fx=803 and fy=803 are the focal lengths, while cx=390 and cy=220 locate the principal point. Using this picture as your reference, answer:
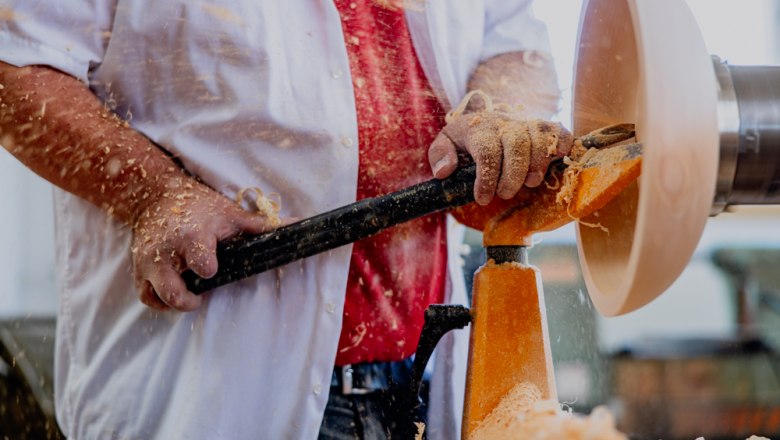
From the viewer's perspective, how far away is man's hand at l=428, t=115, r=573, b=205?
37.7 inches

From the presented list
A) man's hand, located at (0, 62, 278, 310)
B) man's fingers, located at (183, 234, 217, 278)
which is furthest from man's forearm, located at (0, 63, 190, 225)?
man's fingers, located at (183, 234, 217, 278)

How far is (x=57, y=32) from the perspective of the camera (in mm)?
1125

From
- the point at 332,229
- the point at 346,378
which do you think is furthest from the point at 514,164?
the point at 346,378

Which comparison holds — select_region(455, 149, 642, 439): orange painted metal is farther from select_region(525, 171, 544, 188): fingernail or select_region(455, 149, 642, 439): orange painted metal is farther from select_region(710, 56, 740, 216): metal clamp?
select_region(710, 56, 740, 216): metal clamp

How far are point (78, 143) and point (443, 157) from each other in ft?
1.65

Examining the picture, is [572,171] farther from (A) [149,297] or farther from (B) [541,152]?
(A) [149,297]

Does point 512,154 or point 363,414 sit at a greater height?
point 512,154

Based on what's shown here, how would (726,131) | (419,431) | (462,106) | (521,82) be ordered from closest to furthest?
1. (726,131)
2. (419,431)
3. (462,106)
4. (521,82)

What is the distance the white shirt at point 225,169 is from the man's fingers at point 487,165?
247 millimetres

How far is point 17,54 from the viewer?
110 centimetres

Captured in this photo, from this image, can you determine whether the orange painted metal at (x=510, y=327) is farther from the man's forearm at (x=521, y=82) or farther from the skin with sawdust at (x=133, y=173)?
the man's forearm at (x=521, y=82)

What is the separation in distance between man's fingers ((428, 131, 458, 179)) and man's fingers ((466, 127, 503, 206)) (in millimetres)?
39

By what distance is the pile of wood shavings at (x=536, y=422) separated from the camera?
734 mm

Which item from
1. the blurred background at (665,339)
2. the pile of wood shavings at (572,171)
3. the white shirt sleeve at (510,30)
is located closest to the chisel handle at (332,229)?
the pile of wood shavings at (572,171)
